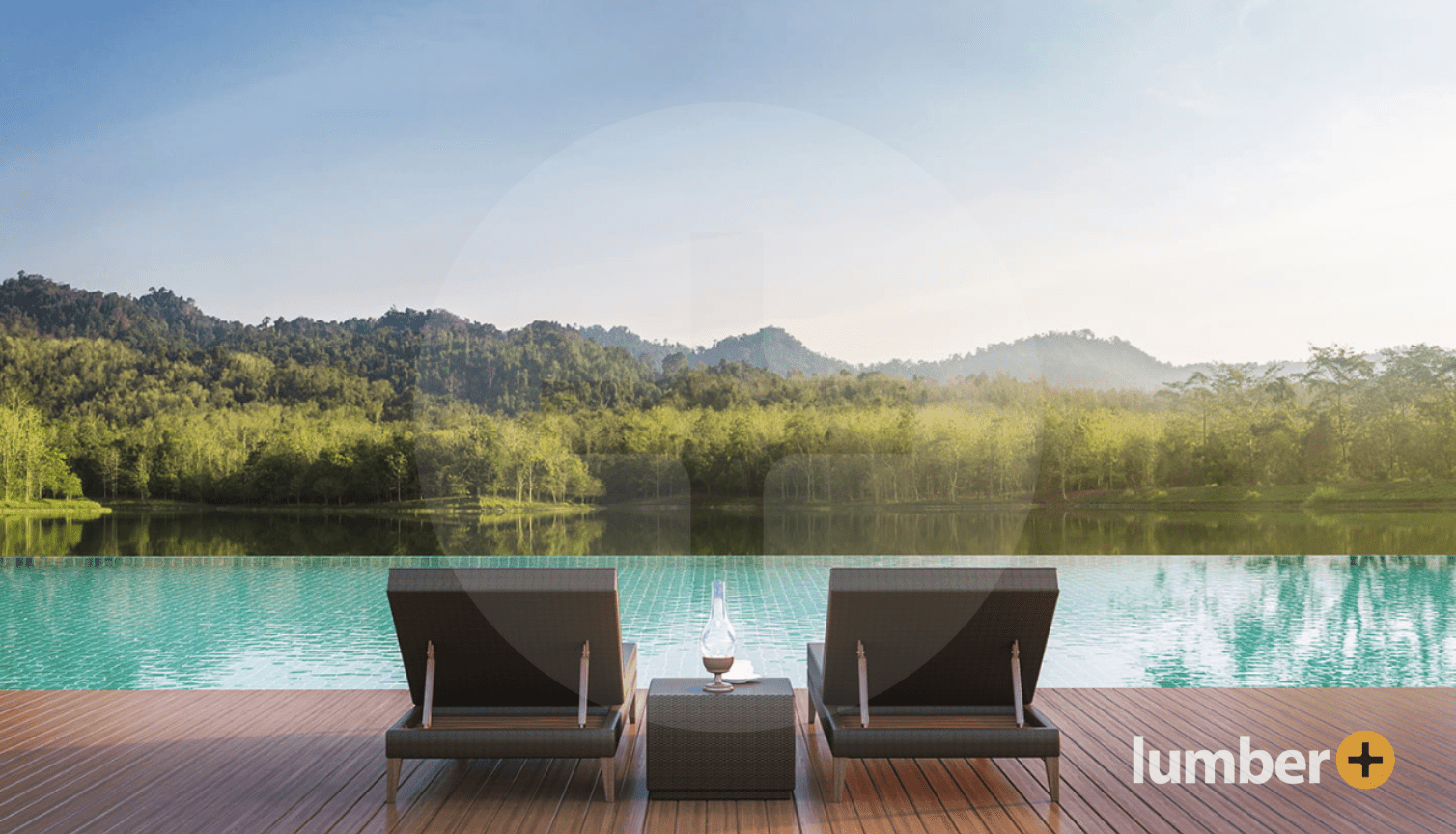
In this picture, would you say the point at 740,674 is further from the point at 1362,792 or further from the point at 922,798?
the point at 1362,792

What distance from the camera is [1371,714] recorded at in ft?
11.9

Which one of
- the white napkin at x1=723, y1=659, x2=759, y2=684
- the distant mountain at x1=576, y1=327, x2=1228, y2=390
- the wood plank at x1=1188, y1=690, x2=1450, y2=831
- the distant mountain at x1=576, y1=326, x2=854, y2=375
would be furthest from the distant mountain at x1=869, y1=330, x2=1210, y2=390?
the white napkin at x1=723, y1=659, x2=759, y2=684

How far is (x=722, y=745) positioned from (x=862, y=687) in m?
0.46

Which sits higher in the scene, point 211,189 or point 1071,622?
point 211,189

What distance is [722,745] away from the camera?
2.78m

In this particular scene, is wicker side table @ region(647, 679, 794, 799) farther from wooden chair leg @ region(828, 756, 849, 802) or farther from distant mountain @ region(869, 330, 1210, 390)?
distant mountain @ region(869, 330, 1210, 390)

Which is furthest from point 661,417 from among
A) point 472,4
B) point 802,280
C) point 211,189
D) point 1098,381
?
point 211,189

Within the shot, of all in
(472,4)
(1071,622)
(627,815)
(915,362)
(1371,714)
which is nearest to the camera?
(627,815)

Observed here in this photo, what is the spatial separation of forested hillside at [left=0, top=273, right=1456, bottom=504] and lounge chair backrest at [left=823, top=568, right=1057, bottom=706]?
9.40 m

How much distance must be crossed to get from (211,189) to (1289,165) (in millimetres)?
17724

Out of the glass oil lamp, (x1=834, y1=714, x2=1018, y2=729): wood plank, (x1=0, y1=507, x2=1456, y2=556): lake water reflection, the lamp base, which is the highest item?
the glass oil lamp

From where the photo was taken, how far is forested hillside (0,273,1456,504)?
13.5 m

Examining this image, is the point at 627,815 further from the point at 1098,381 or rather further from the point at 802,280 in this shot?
the point at 1098,381

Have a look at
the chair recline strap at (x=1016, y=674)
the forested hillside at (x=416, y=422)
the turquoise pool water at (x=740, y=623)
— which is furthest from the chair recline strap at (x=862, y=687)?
the forested hillside at (x=416, y=422)
